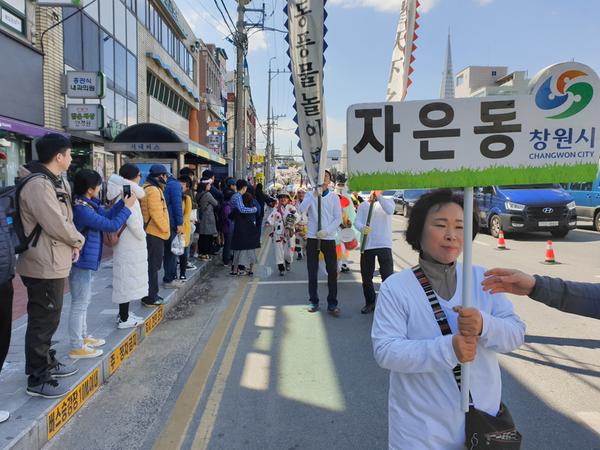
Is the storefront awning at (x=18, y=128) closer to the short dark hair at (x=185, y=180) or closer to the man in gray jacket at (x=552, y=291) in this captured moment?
the short dark hair at (x=185, y=180)

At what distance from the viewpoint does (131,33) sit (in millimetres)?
18578

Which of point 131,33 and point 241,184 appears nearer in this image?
point 241,184

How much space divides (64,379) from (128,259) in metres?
1.65

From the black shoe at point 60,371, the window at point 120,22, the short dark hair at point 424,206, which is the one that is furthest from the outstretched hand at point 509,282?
the window at point 120,22

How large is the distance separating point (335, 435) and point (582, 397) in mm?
2128

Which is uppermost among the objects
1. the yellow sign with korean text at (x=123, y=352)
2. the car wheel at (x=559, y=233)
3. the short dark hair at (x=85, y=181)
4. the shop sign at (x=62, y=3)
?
the shop sign at (x=62, y=3)

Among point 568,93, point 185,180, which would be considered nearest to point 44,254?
point 568,93

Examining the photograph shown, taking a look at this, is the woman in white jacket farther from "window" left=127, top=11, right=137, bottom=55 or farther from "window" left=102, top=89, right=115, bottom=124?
"window" left=127, top=11, right=137, bottom=55

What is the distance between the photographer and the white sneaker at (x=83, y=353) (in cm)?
438

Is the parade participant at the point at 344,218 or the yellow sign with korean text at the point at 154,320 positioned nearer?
the yellow sign with korean text at the point at 154,320

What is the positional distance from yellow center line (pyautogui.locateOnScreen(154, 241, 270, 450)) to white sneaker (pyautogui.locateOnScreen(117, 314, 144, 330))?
0.85m

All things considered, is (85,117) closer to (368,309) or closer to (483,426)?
(368,309)

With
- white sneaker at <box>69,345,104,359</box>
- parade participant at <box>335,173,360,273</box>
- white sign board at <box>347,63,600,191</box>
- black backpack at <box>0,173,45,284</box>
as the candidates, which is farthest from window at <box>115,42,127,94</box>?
white sign board at <box>347,63,600,191</box>

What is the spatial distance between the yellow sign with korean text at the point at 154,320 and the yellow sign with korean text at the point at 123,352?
0.36 metres
